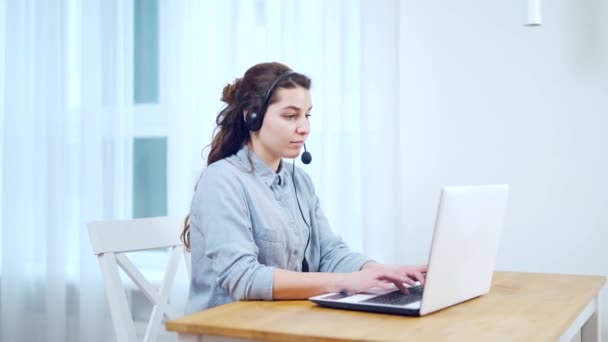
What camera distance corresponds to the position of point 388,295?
1.47 meters

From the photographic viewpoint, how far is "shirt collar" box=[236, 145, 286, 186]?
181cm

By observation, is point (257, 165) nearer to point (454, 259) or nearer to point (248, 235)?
point (248, 235)

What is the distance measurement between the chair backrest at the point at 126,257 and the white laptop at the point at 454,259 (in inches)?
19.6

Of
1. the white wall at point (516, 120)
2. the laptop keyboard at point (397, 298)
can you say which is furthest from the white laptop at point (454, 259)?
the white wall at point (516, 120)

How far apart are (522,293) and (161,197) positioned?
5.50 ft

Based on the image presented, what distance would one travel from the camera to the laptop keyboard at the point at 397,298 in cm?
139

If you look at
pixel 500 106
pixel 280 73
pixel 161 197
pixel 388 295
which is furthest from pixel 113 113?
pixel 388 295

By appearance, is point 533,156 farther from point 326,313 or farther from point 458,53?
point 326,313

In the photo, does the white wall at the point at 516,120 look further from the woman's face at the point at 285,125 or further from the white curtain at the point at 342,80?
the woman's face at the point at 285,125

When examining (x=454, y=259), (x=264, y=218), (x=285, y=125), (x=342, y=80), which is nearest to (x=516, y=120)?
(x=342, y=80)

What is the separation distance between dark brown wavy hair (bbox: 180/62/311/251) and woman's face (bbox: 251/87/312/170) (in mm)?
18

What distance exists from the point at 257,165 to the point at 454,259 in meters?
0.61

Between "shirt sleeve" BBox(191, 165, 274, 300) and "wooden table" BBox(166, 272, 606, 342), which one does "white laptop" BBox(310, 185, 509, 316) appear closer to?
"wooden table" BBox(166, 272, 606, 342)

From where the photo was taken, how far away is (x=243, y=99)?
186 centimetres
